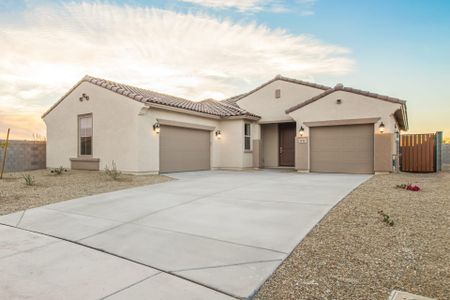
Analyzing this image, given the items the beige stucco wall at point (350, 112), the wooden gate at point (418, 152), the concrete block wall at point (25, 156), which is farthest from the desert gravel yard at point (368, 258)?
the concrete block wall at point (25, 156)

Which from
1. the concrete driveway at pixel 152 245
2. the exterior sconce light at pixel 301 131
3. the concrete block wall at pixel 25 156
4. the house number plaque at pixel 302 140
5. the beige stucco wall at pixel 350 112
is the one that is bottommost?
the concrete driveway at pixel 152 245

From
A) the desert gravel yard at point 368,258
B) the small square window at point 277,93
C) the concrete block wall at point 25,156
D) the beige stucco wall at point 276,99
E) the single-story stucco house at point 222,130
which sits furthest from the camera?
the small square window at point 277,93

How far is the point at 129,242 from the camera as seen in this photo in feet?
12.9

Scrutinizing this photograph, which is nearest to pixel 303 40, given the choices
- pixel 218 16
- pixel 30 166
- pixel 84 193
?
pixel 218 16

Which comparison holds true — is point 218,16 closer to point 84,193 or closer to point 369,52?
point 369,52

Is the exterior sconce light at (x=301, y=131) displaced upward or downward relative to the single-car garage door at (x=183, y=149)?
upward

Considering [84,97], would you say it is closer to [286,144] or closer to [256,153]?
[256,153]

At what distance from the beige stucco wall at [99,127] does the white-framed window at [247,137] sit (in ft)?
22.0

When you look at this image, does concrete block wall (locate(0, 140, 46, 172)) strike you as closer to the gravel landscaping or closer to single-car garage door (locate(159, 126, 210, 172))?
the gravel landscaping

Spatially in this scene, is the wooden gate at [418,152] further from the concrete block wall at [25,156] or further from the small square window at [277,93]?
the concrete block wall at [25,156]

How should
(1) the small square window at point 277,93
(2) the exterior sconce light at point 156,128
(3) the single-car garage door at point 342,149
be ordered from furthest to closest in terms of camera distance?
1. (1) the small square window at point 277,93
2. (3) the single-car garage door at point 342,149
3. (2) the exterior sconce light at point 156,128

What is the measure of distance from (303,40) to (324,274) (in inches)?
517

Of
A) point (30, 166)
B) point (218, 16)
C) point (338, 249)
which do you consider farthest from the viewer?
point (30, 166)

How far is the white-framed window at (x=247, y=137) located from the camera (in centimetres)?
1655
